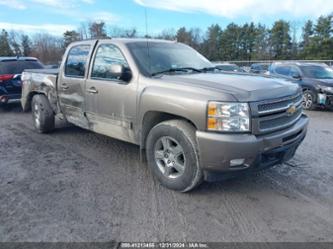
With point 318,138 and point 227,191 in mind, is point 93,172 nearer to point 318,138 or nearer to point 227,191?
point 227,191

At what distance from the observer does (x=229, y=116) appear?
3.10m

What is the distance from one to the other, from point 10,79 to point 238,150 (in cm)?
815

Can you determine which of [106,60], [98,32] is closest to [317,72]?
[98,32]

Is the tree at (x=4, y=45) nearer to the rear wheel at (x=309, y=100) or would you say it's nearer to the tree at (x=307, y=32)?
the rear wheel at (x=309, y=100)

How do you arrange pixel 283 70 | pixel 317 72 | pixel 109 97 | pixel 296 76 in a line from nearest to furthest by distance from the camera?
1. pixel 109 97
2. pixel 296 76
3. pixel 317 72
4. pixel 283 70

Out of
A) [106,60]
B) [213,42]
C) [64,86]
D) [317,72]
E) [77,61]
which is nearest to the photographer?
[106,60]

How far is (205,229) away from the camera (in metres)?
2.93

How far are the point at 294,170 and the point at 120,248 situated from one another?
114 inches

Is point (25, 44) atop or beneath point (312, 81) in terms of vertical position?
atop

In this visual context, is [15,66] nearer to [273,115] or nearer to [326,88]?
[273,115]

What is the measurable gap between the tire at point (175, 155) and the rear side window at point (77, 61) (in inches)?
77.4

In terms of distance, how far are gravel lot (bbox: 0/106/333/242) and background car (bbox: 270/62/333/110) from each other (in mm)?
5143

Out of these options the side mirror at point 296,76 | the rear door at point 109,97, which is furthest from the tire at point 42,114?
the side mirror at point 296,76


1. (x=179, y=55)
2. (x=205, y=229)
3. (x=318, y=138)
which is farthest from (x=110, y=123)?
(x=318, y=138)
